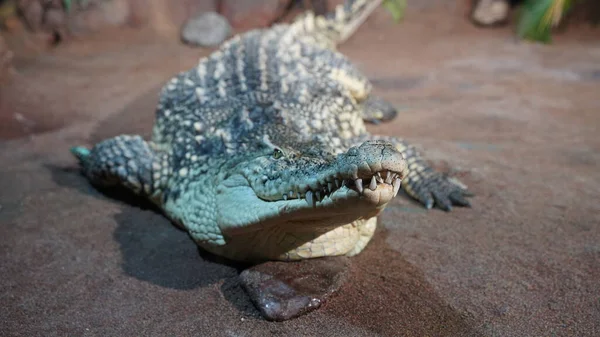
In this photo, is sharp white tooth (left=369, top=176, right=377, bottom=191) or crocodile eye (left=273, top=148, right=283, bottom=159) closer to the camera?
sharp white tooth (left=369, top=176, right=377, bottom=191)

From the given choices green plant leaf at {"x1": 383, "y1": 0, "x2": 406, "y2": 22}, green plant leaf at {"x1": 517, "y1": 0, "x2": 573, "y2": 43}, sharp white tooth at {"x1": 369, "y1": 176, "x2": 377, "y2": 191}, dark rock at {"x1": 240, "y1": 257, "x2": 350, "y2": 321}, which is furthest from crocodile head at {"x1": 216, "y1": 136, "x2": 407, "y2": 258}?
green plant leaf at {"x1": 383, "y1": 0, "x2": 406, "y2": 22}

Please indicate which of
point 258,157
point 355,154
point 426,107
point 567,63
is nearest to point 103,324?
point 258,157

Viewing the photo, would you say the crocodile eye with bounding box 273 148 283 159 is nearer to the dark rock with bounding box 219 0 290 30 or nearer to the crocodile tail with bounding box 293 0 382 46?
the crocodile tail with bounding box 293 0 382 46

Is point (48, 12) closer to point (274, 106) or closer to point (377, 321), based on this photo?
point (274, 106)

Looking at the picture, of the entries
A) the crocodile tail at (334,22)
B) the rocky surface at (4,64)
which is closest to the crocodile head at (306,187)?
the crocodile tail at (334,22)

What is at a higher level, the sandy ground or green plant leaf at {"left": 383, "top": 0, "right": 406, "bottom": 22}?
green plant leaf at {"left": 383, "top": 0, "right": 406, "bottom": 22}

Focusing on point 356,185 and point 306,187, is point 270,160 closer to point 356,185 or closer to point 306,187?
point 306,187
